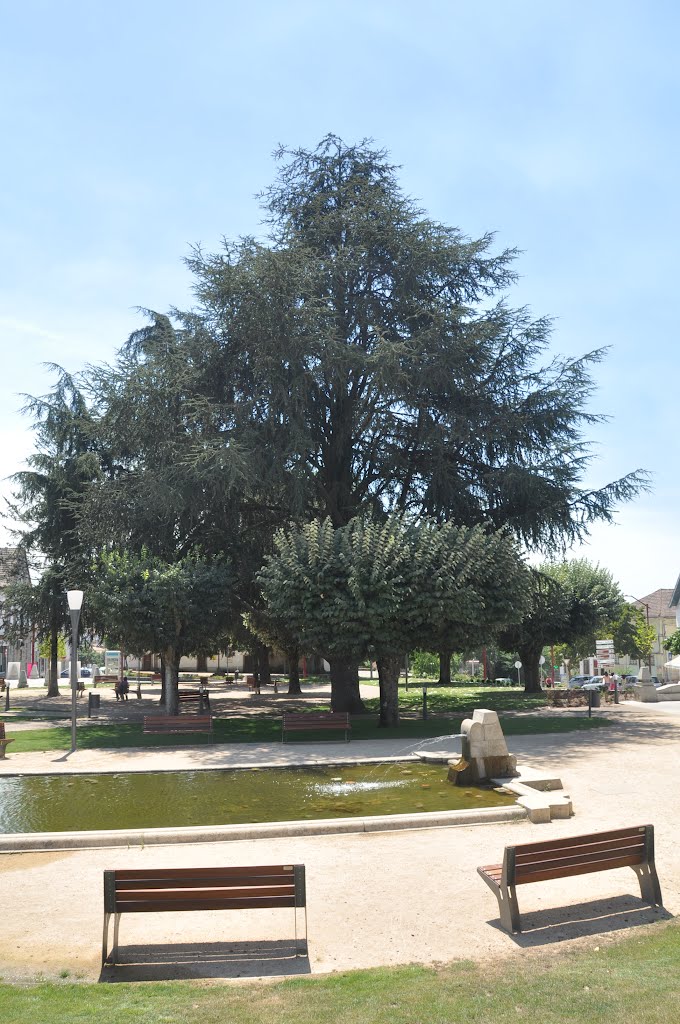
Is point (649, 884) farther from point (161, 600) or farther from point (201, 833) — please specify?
point (161, 600)

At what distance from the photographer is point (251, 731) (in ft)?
80.8

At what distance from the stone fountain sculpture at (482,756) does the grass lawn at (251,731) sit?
700cm

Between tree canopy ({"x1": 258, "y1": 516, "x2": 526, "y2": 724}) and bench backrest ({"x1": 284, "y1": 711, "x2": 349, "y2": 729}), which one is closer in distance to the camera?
bench backrest ({"x1": 284, "y1": 711, "x2": 349, "y2": 729})

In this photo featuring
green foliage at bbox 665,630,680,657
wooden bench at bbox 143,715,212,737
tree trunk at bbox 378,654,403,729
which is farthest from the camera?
green foliage at bbox 665,630,680,657

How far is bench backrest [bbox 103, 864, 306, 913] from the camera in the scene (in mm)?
6668

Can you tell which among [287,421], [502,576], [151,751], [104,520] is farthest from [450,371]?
[151,751]

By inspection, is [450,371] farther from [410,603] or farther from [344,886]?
[344,886]

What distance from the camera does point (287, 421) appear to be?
27062mm

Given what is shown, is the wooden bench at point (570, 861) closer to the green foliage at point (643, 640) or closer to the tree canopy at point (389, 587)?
the tree canopy at point (389, 587)

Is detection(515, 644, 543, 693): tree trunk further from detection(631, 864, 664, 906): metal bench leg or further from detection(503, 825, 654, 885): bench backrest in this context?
detection(503, 825, 654, 885): bench backrest

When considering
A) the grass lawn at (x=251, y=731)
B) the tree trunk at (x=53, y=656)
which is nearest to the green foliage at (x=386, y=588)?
the grass lawn at (x=251, y=731)

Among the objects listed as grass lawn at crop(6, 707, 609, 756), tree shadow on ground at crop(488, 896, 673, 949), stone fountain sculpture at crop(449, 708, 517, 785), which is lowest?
grass lawn at crop(6, 707, 609, 756)

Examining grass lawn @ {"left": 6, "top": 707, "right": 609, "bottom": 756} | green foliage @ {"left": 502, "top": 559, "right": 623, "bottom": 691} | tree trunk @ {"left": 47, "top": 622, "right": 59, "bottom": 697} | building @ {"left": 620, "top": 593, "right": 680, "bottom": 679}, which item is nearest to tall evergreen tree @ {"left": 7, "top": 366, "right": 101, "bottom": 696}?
tree trunk @ {"left": 47, "top": 622, "right": 59, "bottom": 697}

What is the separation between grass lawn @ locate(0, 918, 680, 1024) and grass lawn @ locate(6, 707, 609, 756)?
15347mm
